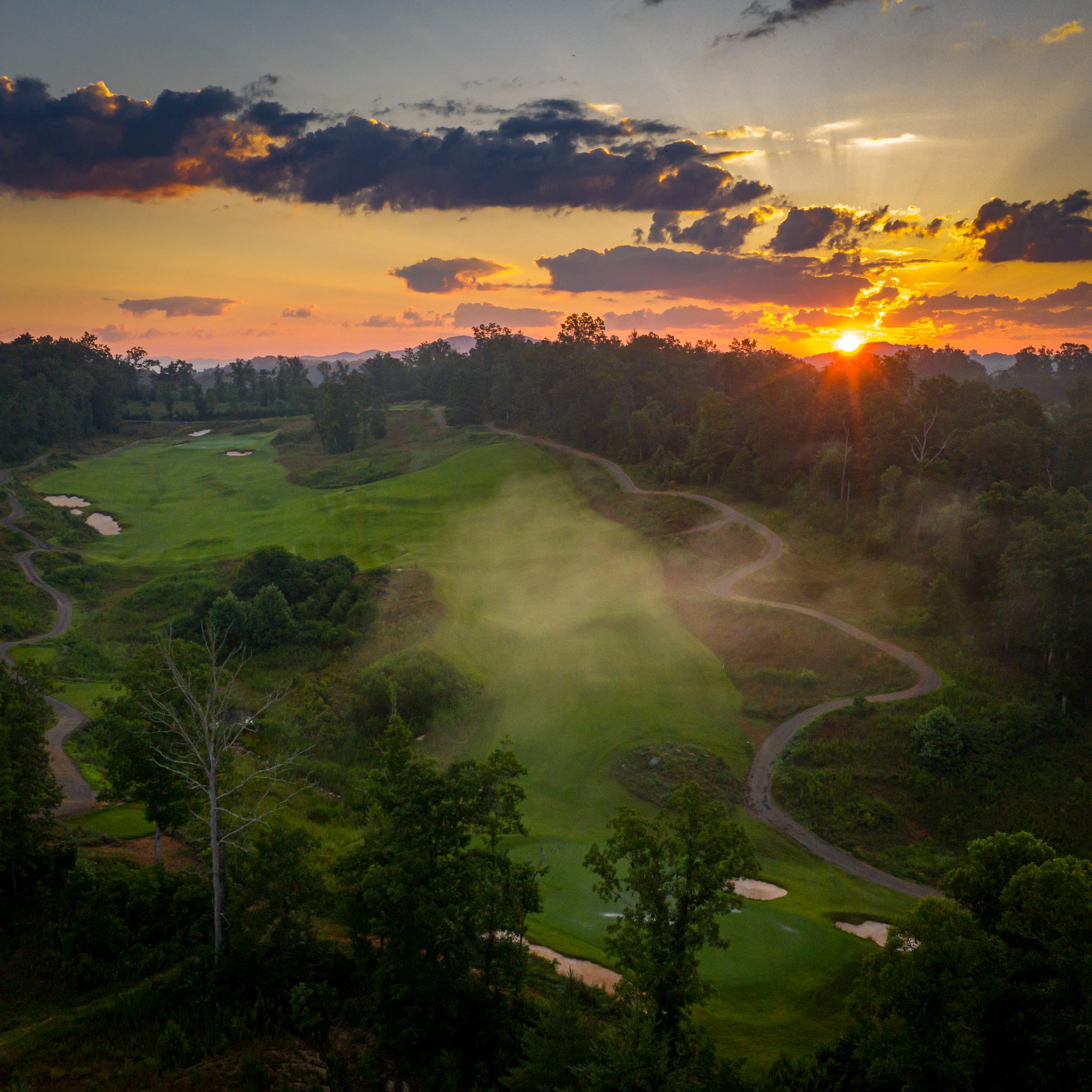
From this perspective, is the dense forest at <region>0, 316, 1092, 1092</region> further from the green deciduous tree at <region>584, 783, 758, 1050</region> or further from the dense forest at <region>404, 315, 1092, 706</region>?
the dense forest at <region>404, 315, 1092, 706</region>

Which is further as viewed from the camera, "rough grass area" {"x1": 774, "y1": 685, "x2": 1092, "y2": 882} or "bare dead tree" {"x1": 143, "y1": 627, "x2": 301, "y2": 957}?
"rough grass area" {"x1": 774, "y1": 685, "x2": 1092, "y2": 882}

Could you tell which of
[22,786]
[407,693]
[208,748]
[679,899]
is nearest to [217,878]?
[208,748]

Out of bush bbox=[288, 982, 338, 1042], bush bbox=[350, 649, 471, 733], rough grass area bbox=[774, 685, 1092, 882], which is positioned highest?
bush bbox=[288, 982, 338, 1042]

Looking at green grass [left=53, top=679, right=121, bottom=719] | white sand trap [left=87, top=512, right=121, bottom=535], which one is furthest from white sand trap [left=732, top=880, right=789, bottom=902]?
white sand trap [left=87, top=512, right=121, bottom=535]

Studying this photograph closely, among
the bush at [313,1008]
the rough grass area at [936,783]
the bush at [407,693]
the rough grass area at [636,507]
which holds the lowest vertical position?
the rough grass area at [936,783]

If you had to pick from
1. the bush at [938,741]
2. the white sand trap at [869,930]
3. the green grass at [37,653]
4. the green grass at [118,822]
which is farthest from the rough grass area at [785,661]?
the green grass at [37,653]

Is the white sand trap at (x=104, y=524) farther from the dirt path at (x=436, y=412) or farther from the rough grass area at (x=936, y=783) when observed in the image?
the rough grass area at (x=936, y=783)

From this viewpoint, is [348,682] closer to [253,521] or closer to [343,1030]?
[343,1030]
